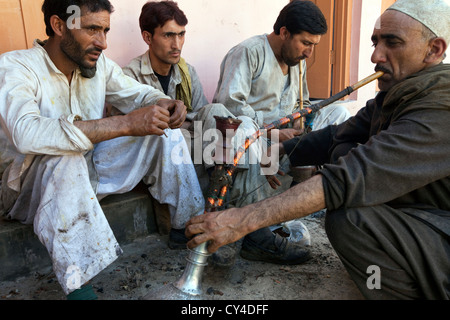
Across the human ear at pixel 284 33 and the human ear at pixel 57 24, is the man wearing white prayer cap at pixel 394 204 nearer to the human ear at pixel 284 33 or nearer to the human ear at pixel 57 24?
the human ear at pixel 57 24

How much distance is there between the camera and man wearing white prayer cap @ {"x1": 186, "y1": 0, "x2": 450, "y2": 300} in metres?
1.91

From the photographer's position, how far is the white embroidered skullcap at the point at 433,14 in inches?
83.6

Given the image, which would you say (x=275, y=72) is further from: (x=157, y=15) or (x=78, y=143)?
(x=78, y=143)

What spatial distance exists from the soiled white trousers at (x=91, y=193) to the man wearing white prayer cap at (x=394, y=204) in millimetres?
639

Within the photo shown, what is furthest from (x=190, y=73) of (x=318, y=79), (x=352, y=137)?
(x=318, y=79)

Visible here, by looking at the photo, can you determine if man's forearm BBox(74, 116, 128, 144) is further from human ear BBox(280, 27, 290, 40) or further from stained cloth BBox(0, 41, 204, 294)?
human ear BBox(280, 27, 290, 40)

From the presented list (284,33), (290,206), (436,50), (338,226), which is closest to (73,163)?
(290,206)

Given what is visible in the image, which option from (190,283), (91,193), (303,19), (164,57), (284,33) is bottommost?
(190,283)

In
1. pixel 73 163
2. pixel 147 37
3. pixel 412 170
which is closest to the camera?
pixel 412 170

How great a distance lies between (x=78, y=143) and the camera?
2.22m

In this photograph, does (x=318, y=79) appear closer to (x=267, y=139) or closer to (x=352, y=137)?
(x=267, y=139)

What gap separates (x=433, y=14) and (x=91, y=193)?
204 cm

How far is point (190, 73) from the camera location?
165 inches

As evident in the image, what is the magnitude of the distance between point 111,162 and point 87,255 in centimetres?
81
